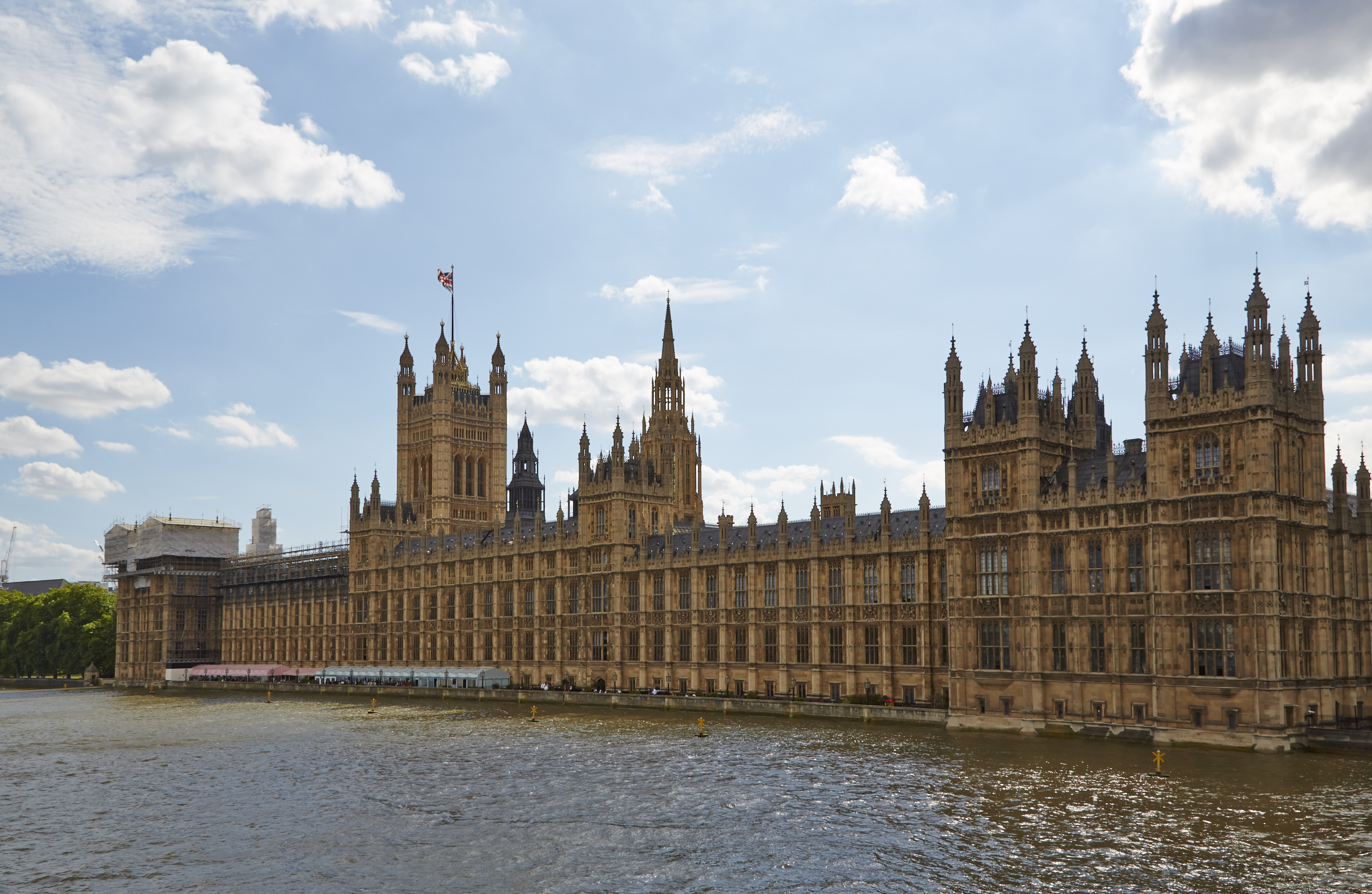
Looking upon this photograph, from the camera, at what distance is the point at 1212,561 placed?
7844cm

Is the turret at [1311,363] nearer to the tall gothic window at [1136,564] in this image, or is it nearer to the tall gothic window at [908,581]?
the tall gothic window at [1136,564]

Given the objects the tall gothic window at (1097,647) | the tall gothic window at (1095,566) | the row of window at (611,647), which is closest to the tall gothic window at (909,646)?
the row of window at (611,647)

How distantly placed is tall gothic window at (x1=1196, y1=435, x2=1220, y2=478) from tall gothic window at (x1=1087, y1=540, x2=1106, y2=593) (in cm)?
848

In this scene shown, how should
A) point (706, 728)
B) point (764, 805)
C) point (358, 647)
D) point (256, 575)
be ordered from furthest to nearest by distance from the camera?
point (256, 575) → point (358, 647) → point (706, 728) → point (764, 805)

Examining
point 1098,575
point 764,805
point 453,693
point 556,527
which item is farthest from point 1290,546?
point 453,693

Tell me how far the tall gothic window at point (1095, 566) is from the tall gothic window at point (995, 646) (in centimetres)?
715

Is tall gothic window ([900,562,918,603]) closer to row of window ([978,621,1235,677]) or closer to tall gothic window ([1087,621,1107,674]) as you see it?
row of window ([978,621,1235,677])

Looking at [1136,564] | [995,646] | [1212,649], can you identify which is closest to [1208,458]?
[1136,564]

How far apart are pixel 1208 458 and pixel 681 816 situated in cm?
4301

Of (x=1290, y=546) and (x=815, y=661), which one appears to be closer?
(x=1290, y=546)

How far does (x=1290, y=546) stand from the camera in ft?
259

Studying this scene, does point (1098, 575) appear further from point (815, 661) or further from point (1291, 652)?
point (815, 661)

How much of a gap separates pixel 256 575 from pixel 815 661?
118 meters

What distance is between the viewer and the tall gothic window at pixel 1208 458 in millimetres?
79000
